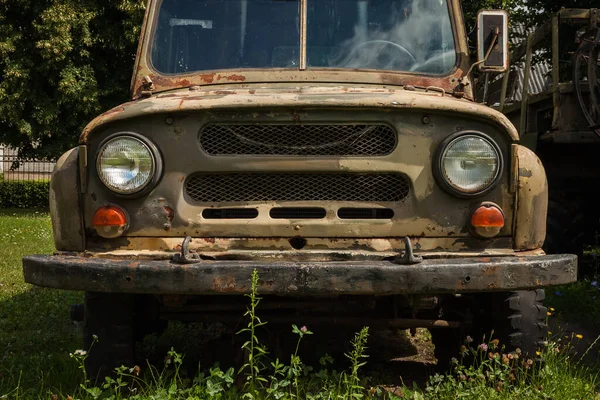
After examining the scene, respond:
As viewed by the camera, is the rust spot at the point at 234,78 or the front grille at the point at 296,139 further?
the rust spot at the point at 234,78

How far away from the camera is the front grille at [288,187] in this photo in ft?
11.5

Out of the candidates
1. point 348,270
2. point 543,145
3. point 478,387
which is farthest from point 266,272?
point 543,145

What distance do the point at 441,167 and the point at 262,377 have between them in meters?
1.19

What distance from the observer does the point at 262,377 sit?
3252mm

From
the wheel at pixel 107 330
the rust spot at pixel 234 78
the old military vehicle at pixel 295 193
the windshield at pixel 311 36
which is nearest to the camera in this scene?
the old military vehicle at pixel 295 193

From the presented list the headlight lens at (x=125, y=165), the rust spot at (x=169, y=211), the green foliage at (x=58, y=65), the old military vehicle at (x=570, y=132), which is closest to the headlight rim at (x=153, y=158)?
the headlight lens at (x=125, y=165)

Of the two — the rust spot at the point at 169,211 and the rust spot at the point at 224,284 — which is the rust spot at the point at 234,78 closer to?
the rust spot at the point at 169,211

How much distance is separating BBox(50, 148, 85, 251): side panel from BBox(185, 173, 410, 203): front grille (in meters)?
0.50

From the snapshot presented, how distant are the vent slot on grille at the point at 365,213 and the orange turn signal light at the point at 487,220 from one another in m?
0.37

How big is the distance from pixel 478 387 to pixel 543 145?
4.06m

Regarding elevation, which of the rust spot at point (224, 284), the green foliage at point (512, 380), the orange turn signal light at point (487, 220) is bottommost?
the green foliage at point (512, 380)

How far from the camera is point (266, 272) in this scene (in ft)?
10.4

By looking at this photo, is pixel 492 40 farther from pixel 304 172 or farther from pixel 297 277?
pixel 297 277

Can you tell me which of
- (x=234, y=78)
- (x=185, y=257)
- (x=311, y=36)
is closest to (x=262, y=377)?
(x=185, y=257)
